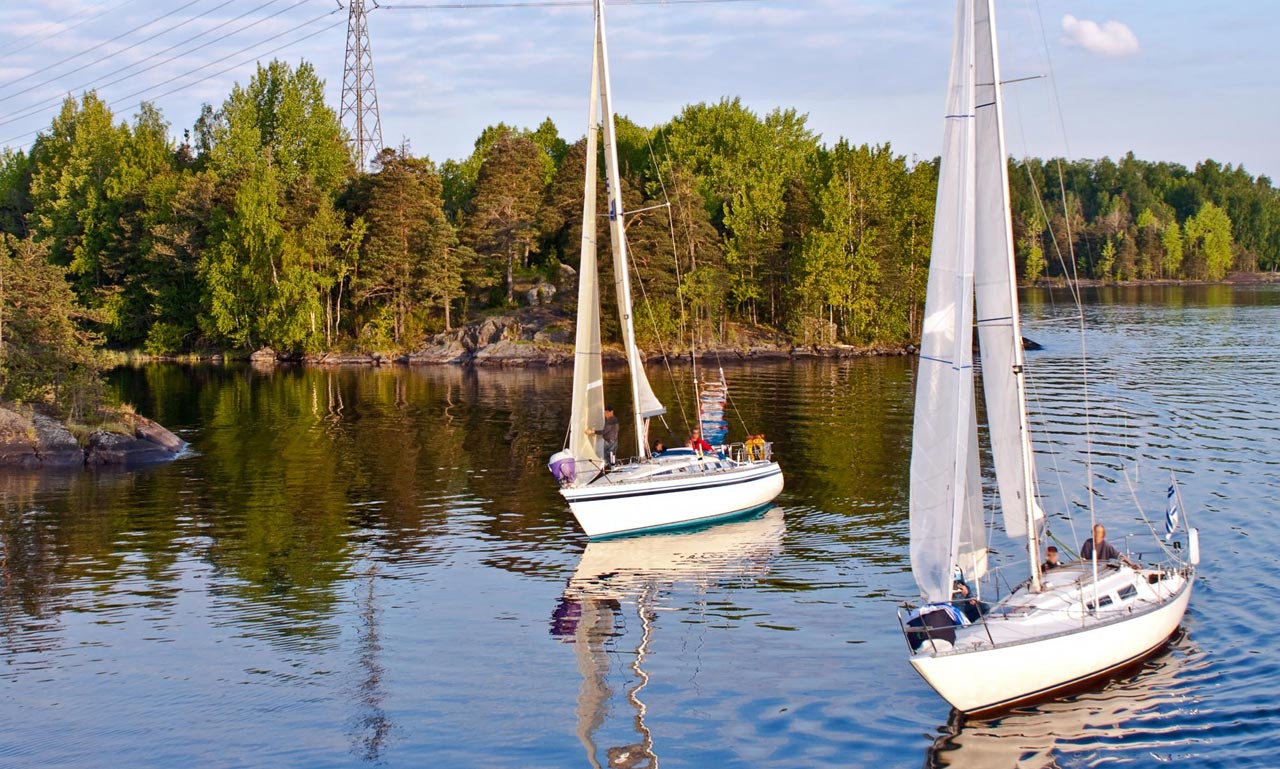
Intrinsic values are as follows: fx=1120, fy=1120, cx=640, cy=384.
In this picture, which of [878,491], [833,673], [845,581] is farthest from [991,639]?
[878,491]

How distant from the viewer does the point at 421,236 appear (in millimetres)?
98500

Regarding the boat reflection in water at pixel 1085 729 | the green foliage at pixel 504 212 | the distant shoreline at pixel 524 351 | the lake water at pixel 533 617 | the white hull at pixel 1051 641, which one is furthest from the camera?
the green foliage at pixel 504 212

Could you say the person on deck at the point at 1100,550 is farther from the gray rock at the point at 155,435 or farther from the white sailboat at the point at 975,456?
the gray rock at the point at 155,435

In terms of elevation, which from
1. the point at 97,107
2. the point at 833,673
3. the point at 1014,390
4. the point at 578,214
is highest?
the point at 97,107

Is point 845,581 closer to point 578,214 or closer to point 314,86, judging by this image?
point 578,214

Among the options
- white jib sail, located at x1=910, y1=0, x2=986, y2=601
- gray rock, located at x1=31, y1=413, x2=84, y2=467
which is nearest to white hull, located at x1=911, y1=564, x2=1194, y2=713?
white jib sail, located at x1=910, y1=0, x2=986, y2=601

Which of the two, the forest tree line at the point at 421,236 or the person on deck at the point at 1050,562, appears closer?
the person on deck at the point at 1050,562

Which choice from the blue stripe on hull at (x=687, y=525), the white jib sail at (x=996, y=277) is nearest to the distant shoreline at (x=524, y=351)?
the blue stripe on hull at (x=687, y=525)

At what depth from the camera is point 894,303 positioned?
9581 centimetres

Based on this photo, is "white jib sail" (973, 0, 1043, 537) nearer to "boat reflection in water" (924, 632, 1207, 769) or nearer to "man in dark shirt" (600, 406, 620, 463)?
"boat reflection in water" (924, 632, 1207, 769)

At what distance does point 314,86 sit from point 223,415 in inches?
2721

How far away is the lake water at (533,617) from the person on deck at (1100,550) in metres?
2.01

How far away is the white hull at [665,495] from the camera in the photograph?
31078 millimetres

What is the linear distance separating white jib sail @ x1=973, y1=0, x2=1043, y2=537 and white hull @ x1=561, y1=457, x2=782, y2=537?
13020mm
